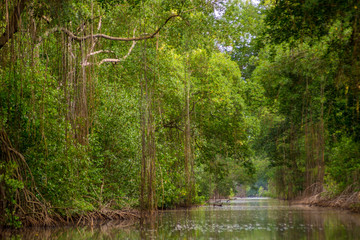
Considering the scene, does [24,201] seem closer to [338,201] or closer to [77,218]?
[77,218]

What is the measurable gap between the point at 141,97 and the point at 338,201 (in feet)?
34.2

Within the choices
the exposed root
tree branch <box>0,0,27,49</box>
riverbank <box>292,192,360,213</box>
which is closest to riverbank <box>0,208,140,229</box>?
the exposed root

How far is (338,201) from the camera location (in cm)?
1736

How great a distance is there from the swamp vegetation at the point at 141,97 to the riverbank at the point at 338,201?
0.34ft

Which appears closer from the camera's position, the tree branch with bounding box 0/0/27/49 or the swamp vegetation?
the tree branch with bounding box 0/0/27/49

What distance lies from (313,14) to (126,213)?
699 centimetres

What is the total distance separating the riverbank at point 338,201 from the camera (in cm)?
1510

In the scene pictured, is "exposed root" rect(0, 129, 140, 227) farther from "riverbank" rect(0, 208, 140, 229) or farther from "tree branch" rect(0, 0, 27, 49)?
"tree branch" rect(0, 0, 27, 49)

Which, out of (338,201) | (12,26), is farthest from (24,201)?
(338,201)

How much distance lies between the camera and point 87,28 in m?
12.0

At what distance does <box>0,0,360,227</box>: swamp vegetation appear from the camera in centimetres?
834

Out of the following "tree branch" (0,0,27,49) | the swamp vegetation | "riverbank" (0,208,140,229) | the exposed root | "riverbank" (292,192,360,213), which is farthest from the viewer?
"riverbank" (292,192,360,213)

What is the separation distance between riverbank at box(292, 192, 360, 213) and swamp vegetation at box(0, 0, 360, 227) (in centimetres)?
10

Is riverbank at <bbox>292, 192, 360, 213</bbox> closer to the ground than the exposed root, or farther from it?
closer to the ground
